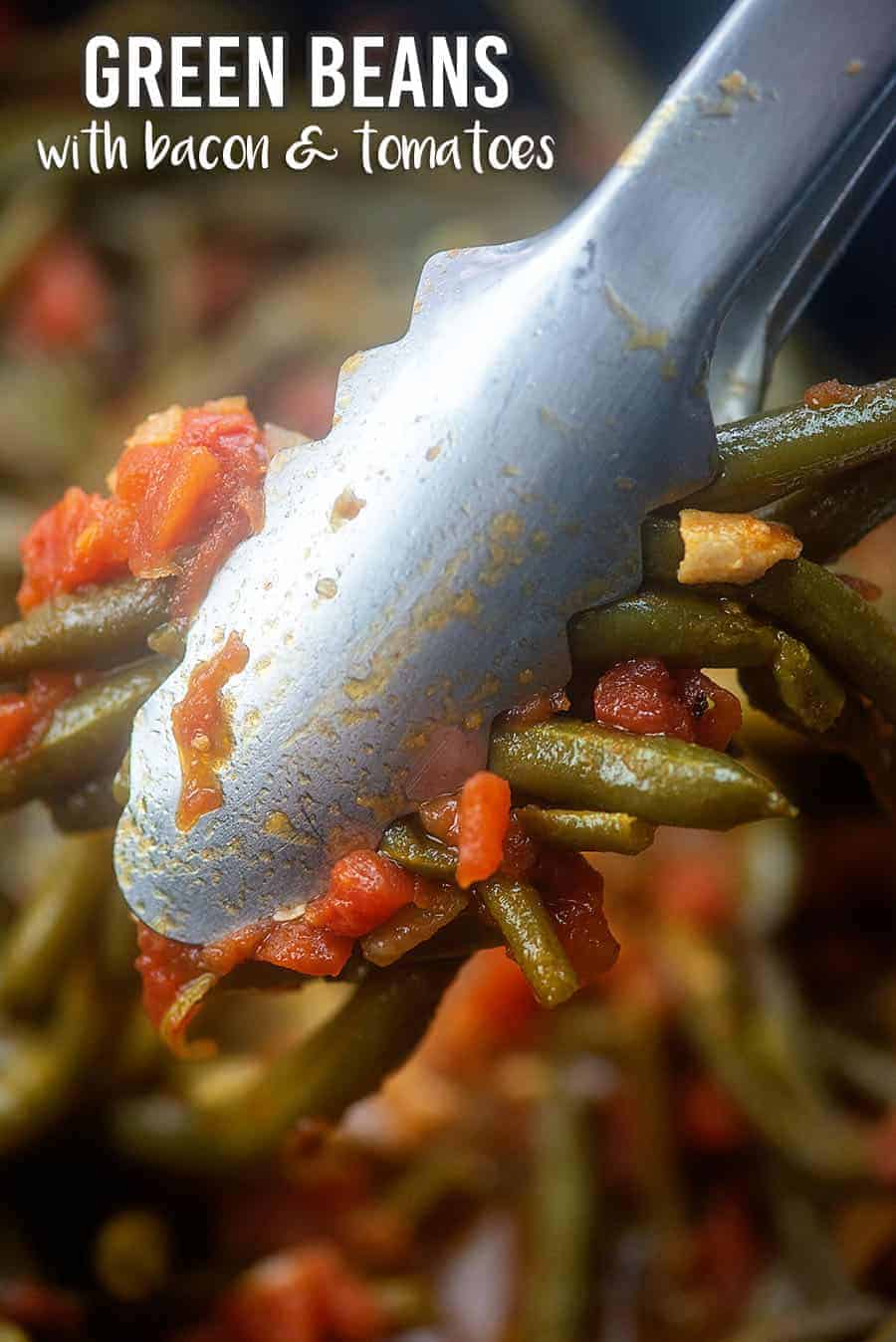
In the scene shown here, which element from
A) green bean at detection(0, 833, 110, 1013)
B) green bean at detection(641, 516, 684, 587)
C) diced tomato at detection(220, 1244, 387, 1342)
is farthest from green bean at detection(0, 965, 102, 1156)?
green bean at detection(641, 516, 684, 587)

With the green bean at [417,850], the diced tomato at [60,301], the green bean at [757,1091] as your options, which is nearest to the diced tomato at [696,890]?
the green bean at [757,1091]

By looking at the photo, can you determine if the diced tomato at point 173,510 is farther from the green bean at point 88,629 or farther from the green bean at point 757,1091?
the green bean at point 757,1091

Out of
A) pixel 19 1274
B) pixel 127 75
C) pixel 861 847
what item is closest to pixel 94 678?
pixel 127 75

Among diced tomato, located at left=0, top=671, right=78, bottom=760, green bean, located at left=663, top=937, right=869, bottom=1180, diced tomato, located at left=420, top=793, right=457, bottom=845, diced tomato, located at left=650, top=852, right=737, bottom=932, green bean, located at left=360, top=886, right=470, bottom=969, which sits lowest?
green bean, located at left=663, top=937, right=869, bottom=1180

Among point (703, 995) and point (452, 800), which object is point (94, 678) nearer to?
point (452, 800)

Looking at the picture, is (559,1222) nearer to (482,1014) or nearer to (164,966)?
(482,1014)

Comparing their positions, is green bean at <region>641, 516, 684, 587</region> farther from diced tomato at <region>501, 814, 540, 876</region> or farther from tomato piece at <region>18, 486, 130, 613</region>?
tomato piece at <region>18, 486, 130, 613</region>

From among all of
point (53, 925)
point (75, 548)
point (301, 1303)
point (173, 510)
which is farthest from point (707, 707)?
point (301, 1303)
